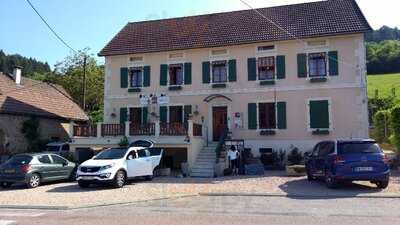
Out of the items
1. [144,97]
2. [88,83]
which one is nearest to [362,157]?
[144,97]

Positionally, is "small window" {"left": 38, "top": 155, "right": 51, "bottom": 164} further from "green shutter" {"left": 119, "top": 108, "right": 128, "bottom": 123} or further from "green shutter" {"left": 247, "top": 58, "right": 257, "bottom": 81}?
"green shutter" {"left": 247, "top": 58, "right": 257, "bottom": 81}

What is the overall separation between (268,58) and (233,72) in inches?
84.7

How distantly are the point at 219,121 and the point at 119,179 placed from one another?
33.0 feet

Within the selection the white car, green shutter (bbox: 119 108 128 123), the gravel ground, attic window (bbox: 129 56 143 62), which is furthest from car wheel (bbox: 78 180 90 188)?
attic window (bbox: 129 56 143 62)

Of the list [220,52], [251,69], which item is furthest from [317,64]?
[220,52]

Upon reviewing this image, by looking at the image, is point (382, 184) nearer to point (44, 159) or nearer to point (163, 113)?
point (44, 159)

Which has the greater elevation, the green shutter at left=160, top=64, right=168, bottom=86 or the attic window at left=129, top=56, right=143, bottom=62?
the attic window at left=129, top=56, right=143, bottom=62

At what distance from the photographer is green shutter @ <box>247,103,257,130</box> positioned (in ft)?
85.5

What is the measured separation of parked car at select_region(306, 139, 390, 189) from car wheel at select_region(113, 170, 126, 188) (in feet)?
25.5

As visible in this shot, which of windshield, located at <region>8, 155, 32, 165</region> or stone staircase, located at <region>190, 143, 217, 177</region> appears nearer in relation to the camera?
windshield, located at <region>8, 155, 32, 165</region>

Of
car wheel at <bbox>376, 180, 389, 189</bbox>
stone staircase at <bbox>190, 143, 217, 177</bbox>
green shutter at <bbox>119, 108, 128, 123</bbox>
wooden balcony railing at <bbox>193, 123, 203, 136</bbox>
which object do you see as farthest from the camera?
green shutter at <bbox>119, 108, 128, 123</bbox>

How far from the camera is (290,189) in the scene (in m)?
16.3

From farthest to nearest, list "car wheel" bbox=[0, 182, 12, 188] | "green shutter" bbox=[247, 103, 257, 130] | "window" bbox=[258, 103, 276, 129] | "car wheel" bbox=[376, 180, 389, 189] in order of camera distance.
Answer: "green shutter" bbox=[247, 103, 257, 130] → "window" bbox=[258, 103, 276, 129] → "car wheel" bbox=[0, 182, 12, 188] → "car wheel" bbox=[376, 180, 389, 189]

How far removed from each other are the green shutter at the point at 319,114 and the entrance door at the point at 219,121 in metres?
4.87
